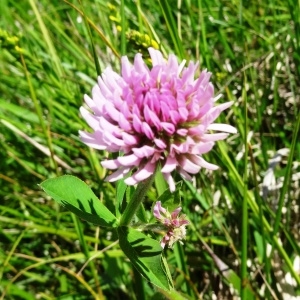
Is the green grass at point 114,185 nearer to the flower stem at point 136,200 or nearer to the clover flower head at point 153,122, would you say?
the flower stem at point 136,200

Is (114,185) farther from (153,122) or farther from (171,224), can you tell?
(153,122)

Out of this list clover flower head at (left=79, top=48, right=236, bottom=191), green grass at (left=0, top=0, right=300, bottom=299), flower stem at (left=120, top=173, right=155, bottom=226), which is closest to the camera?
clover flower head at (left=79, top=48, right=236, bottom=191)

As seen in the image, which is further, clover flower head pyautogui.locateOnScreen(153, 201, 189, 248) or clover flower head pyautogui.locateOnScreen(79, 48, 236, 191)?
clover flower head pyautogui.locateOnScreen(153, 201, 189, 248)

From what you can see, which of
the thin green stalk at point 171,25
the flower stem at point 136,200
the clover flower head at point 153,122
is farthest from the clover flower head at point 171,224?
the thin green stalk at point 171,25

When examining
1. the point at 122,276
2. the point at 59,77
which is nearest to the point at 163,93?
the point at 122,276

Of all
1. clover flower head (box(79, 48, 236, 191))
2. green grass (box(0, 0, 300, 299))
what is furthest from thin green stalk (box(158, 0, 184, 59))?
clover flower head (box(79, 48, 236, 191))

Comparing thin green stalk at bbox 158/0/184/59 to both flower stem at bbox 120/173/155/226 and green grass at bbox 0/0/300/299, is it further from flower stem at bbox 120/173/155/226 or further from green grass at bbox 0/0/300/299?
flower stem at bbox 120/173/155/226
